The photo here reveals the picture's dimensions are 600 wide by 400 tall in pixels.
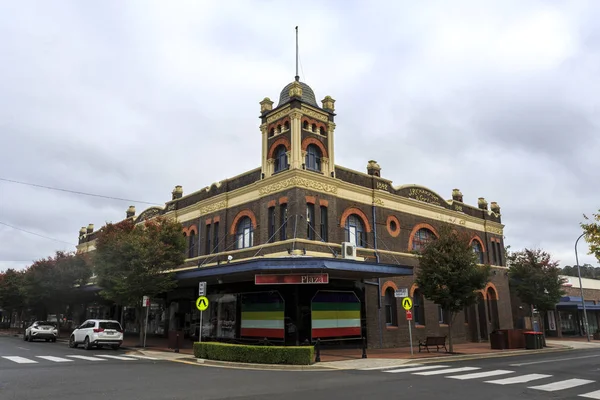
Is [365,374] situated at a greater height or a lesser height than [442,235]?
lesser

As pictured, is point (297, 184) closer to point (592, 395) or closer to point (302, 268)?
point (302, 268)

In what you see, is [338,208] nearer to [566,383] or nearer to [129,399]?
[566,383]

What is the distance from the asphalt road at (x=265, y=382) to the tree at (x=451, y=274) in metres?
5.93

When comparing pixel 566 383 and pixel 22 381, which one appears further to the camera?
pixel 566 383

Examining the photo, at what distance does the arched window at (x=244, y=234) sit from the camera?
26703 mm

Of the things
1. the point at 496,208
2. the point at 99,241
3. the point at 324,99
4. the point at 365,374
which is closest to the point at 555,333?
the point at 496,208

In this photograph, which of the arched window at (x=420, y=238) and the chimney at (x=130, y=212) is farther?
the chimney at (x=130, y=212)

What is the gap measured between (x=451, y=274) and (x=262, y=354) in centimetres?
1024

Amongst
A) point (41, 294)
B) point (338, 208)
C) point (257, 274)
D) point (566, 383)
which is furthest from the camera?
point (41, 294)

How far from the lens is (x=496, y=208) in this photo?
38844 millimetres

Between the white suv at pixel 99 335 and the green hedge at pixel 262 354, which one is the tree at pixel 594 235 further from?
the white suv at pixel 99 335

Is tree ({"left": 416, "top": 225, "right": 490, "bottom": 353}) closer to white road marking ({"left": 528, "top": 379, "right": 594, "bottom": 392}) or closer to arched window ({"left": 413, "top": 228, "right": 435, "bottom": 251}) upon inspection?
arched window ({"left": 413, "top": 228, "right": 435, "bottom": 251})

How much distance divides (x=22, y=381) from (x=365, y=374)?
9.72 metres

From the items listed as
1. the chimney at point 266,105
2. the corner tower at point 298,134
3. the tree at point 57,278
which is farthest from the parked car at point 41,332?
the chimney at point 266,105
